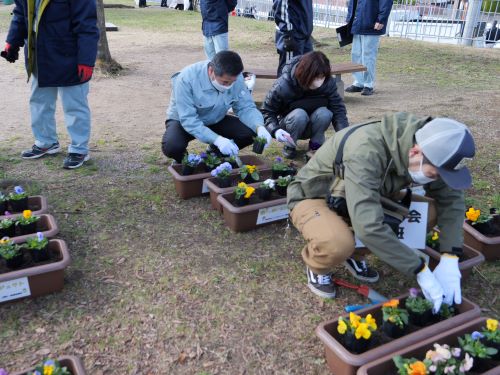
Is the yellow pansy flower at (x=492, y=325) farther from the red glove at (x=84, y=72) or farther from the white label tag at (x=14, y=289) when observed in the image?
the red glove at (x=84, y=72)

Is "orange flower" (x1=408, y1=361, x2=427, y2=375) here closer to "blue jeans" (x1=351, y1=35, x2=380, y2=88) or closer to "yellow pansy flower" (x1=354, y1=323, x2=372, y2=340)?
"yellow pansy flower" (x1=354, y1=323, x2=372, y2=340)

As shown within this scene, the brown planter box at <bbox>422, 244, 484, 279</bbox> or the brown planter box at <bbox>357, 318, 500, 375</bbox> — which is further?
the brown planter box at <bbox>422, 244, 484, 279</bbox>

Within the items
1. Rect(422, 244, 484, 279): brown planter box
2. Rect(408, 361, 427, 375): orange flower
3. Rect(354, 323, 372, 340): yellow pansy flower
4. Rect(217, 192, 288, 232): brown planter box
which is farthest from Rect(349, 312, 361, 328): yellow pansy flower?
Rect(217, 192, 288, 232): brown planter box

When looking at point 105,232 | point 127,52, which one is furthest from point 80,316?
point 127,52

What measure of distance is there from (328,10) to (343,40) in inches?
388

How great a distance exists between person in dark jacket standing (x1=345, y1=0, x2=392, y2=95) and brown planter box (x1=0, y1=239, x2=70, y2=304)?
5346 mm

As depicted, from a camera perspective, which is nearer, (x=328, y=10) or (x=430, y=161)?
(x=430, y=161)

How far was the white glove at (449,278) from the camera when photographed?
6.99ft

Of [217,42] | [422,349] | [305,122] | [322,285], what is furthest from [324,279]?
[217,42]

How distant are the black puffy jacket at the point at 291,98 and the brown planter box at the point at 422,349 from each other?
2231 mm

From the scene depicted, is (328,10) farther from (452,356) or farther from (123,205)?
(452,356)

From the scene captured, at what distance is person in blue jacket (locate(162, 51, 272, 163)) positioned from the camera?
128 inches

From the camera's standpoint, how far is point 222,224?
10.2 feet

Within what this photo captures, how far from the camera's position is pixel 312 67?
340 centimetres
